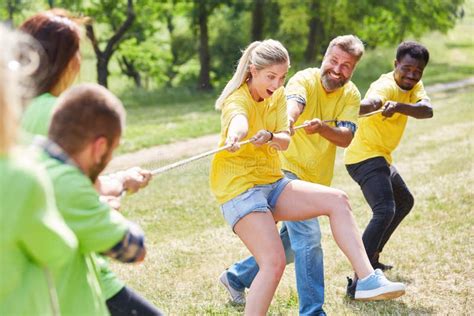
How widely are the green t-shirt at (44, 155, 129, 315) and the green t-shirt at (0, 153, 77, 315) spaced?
0.46 feet

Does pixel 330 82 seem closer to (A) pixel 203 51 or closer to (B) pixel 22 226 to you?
(B) pixel 22 226

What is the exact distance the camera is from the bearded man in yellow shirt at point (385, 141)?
19.6 feet

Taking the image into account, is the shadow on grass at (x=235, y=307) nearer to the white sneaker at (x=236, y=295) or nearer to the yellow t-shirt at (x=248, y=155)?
the white sneaker at (x=236, y=295)

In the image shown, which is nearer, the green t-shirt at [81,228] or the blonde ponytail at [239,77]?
the green t-shirt at [81,228]

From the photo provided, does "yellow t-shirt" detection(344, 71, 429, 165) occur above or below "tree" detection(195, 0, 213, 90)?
above

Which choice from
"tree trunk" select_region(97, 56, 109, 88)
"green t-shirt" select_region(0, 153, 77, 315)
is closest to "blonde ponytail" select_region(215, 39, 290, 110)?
"green t-shirt" select_region(0, 153, 77, 315)

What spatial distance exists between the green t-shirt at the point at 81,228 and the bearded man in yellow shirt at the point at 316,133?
7.99ft

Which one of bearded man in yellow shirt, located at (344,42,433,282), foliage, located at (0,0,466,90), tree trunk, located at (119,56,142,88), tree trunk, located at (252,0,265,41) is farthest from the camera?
tree trunk, located at (119,56,142,88)

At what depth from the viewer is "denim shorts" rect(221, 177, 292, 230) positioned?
4.61m

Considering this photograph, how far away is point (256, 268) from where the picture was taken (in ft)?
19.2

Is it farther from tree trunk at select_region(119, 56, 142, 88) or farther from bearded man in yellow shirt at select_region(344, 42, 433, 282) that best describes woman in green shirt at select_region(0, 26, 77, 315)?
tree trunk at select_region(119, 56, 142, 88)

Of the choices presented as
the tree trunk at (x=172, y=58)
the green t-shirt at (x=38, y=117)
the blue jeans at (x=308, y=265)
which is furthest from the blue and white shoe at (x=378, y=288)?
the tree trunk at (x=172, y=58)

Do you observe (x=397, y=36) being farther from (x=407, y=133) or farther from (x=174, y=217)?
(x=174, y=217)

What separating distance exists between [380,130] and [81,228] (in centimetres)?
390
